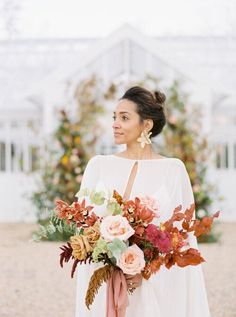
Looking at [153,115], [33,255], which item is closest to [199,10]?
[33,255]

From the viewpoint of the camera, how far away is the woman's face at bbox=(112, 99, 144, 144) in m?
3.66

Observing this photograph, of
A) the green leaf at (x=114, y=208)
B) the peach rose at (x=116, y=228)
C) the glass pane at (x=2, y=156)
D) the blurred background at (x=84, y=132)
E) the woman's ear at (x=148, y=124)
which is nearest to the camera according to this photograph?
the peach rose at (x=116, y=228)

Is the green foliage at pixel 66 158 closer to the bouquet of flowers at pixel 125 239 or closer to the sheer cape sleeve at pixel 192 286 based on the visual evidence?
the sheer cape sleeve at pixel 192 286

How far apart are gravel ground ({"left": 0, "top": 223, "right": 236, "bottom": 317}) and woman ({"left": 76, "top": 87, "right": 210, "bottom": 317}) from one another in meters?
3.24

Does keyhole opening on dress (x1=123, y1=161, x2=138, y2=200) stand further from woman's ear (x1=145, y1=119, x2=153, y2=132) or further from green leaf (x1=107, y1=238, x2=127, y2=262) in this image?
green leaf (x1=107, y1=238, x2=127, y2=262)

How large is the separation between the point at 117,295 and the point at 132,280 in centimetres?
12

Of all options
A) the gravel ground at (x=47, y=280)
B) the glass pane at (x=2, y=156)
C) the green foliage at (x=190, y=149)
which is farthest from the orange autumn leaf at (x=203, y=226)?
the glass pane at (x=2, y=156)

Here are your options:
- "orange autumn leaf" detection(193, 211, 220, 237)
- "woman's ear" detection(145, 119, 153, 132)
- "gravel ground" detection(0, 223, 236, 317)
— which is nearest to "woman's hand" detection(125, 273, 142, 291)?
"orange autumn leaf" detection(193, 211, 220, 237)

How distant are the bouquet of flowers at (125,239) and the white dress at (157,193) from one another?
0.96 feet

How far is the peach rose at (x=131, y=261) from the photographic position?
3160 mm

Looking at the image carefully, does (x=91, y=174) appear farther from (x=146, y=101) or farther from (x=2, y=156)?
(x=2, y=156)

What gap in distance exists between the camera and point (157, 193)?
3.60m

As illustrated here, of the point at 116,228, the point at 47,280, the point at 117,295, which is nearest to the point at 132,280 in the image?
the point at 117,295

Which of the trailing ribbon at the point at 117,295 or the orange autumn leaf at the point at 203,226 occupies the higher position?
the orange autumn leaf at the point at 203,226
